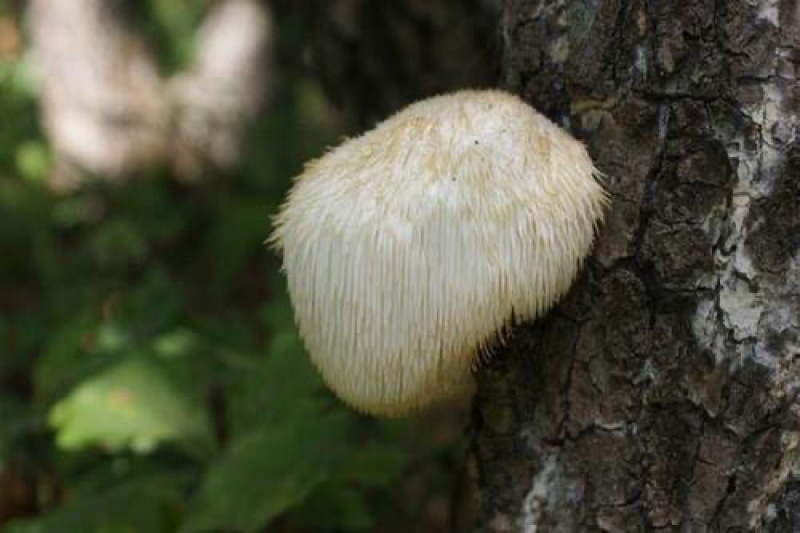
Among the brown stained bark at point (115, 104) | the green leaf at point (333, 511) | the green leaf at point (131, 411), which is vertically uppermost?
the brown stained bark at point (115, 104)

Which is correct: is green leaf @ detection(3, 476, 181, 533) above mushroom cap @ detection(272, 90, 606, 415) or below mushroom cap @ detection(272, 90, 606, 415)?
below

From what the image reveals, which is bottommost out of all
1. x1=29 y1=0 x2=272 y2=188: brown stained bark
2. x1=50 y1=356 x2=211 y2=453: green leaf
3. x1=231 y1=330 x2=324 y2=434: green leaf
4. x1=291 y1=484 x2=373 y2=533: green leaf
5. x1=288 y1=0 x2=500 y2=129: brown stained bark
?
x1=291 y1=484 x2=373 y2=533: green leaf

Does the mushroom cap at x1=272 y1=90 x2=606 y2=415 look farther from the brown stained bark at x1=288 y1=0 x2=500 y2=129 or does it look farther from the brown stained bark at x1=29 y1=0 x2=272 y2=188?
the brown stained bark at x1=29 y1=0 x2=272 y2=188

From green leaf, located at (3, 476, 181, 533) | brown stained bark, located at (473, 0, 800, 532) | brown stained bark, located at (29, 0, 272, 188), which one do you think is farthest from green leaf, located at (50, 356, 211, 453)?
brown stained bark, located at (29, 0, 272, 188)

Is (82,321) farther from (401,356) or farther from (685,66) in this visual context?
(685,66)

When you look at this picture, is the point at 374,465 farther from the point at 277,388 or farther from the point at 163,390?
the point at 163,390

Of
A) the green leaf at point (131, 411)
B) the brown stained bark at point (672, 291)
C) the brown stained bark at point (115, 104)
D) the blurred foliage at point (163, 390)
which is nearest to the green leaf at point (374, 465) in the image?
the blurred foliage at point (163, 390)

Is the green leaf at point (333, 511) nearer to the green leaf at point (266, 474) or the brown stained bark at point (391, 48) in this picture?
the green leaf at point (266, 474)
